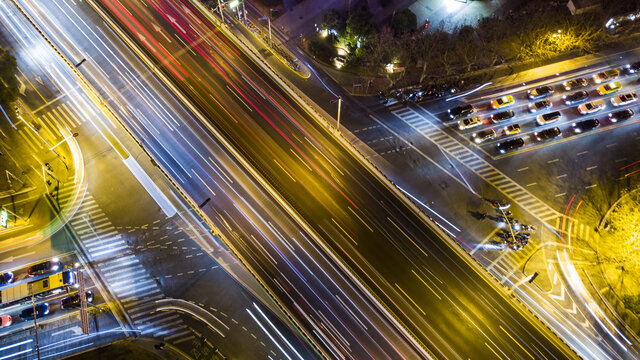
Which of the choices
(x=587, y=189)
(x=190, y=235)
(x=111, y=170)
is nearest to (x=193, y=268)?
(x=190, y=235)

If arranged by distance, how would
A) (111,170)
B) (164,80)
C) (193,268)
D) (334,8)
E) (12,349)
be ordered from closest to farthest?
(12,349), (193,268), (111,170), (164,80), (334,8)

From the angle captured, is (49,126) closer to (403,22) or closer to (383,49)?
(383,49)

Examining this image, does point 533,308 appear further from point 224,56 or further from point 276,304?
point 224,56

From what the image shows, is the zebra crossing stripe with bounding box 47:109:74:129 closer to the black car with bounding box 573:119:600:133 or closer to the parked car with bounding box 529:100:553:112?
the parked car with bounding box 529:100:553:112

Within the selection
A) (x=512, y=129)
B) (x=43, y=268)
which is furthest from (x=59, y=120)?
(x=512, y=129)

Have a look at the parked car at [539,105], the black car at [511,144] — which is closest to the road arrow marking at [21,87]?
the black car at [511,144]

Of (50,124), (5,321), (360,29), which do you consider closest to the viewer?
(5,321)

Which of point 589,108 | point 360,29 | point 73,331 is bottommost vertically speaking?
point 73,331
